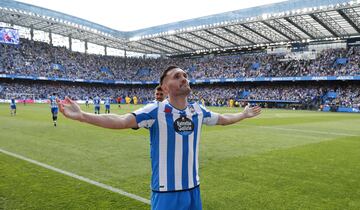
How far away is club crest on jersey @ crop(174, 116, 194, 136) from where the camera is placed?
9.37 ft

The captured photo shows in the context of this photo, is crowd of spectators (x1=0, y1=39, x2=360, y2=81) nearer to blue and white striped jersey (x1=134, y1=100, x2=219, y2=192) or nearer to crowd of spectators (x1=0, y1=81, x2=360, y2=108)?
crowd of spectators (x1=0, y1=81, x2=360, y2=108)

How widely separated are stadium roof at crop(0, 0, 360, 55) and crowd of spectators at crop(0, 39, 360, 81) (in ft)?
11.2

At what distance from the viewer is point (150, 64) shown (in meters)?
81.1

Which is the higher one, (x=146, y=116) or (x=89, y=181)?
(x=146, y=116)

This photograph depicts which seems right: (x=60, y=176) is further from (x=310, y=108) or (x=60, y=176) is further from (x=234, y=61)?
(x=234, y=61)

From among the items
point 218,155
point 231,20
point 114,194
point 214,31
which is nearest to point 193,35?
point 214,31

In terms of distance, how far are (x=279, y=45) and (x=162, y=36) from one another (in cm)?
2307

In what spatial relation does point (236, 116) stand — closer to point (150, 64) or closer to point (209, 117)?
point (209, 117)

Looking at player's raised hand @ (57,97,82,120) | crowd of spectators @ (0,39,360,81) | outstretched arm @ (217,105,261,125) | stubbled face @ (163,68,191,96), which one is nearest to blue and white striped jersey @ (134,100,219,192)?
stubbled face @ (163,68,191,96)

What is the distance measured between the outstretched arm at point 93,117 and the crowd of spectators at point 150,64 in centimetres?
5354

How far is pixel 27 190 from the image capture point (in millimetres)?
5953

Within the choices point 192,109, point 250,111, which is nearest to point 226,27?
point 250,111

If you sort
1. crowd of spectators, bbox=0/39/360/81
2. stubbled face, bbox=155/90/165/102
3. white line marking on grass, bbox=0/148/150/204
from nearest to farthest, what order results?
Answer: stubbled face, bbox=155/90/165/102
white line marking on grass, bbox=0/148/150/204
crowd of spectators, bbox=0/39/360/81

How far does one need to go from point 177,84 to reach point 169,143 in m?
0.54
